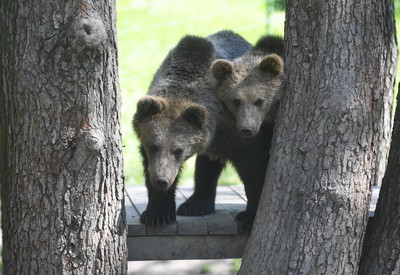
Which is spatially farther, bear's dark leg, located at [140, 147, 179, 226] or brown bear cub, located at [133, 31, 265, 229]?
bear's dark leg, located at [140, 147, 179, 226]

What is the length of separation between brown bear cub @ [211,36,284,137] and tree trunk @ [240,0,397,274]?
511 millimetres

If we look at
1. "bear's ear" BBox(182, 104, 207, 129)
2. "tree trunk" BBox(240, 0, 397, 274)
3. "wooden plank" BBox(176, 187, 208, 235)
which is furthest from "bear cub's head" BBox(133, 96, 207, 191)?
"tree trunk" BBox(240, 0, 397, 274)

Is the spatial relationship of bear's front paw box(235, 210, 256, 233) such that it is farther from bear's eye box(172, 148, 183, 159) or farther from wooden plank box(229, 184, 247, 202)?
wooden plank box(229, 184, 247, 202)

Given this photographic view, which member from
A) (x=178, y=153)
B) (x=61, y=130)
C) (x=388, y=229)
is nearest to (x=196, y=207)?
(x=178, y=153)

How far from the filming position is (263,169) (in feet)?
18.2

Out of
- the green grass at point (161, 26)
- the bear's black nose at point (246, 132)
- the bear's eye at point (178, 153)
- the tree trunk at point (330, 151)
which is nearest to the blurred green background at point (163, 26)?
the green grass at point (161, 26)

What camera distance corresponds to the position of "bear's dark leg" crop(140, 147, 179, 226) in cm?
550

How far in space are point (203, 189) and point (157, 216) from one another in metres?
0.84

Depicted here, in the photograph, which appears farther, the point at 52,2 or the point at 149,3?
the point at 149,3

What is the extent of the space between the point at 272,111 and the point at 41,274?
2268mm

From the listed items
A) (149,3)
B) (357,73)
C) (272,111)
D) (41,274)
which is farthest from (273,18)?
(41,274)

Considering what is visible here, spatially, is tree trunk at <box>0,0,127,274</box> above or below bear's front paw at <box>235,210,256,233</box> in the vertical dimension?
above

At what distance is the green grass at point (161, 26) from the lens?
11.8 metres

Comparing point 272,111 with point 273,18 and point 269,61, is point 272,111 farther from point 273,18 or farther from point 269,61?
point 273,18
